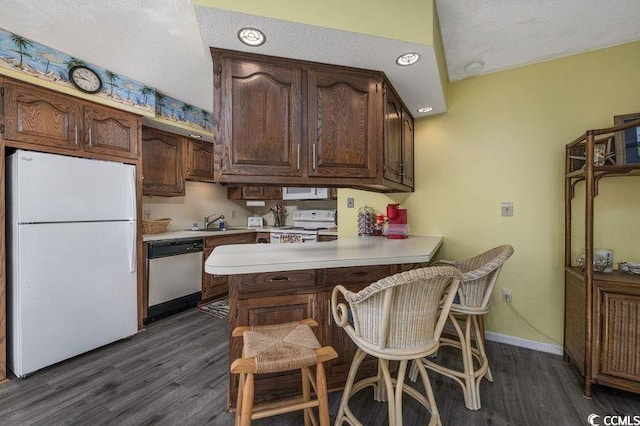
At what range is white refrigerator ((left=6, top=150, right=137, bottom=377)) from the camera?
6.33 ft

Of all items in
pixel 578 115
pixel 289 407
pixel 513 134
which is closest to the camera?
pixel 289 407

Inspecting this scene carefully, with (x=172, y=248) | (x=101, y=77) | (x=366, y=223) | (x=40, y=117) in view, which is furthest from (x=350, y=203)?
(x=40, y=117)

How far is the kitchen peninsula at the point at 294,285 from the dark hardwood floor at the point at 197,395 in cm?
20

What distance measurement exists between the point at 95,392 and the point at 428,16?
10.2 ft

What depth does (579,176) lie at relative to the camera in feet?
6.38

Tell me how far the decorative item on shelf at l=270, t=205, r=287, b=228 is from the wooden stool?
133 inches

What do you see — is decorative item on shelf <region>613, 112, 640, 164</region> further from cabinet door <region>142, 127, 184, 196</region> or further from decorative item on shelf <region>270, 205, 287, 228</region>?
cabinet door <region>142, 127, 184, 196</region>

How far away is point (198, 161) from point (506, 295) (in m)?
3.86

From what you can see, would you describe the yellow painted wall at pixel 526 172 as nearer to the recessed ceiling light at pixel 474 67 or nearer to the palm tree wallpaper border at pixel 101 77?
the recessed ceiling light at pixel 474 67

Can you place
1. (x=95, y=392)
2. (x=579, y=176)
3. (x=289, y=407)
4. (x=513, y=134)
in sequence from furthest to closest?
1. (x=513, y=134)
2. (x=579, y=176)
3. (x=95, y=392)
4. (x=289, y=407)

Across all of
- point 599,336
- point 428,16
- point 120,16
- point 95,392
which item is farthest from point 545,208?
point 95,392

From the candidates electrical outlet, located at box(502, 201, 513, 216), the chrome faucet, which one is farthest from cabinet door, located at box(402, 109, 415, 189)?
→ the chrome faucet

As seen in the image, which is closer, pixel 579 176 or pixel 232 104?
pixel 232 104

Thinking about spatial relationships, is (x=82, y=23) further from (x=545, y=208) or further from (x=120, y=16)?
(x=545, y=208)
